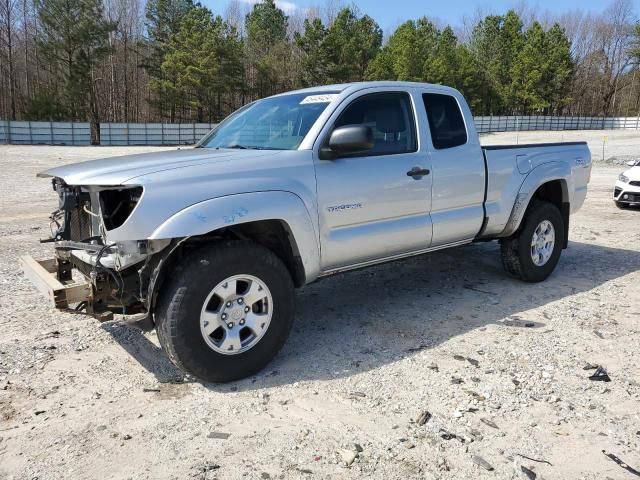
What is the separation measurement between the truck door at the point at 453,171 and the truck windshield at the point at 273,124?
3.52ft

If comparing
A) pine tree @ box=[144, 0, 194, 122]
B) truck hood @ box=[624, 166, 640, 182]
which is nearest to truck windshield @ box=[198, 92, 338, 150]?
truck hood @ box=[624, 166, 640, 182]

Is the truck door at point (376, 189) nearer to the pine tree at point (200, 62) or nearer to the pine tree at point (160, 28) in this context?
the pine tree at point (200, 62)

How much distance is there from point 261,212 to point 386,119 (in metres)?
1.61

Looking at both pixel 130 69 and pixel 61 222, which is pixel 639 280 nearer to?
pixel 61 222

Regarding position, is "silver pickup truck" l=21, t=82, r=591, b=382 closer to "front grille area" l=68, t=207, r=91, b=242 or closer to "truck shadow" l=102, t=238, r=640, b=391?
"front grille area" l=68, t=207, r=91, b=242

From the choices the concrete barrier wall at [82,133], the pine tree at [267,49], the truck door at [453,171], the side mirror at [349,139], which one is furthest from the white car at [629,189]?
the pine tree at [267,49]

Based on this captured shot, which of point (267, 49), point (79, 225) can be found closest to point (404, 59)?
point (267, 49)

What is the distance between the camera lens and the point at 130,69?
57.8 meters

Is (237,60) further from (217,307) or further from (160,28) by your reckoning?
(217,307)

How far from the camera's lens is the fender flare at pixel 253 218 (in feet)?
10.7

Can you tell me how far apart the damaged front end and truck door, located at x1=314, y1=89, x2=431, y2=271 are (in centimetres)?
127

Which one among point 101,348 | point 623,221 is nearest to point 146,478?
point 101,348

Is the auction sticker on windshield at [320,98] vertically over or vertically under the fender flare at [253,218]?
over

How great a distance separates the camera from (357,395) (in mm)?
3557
